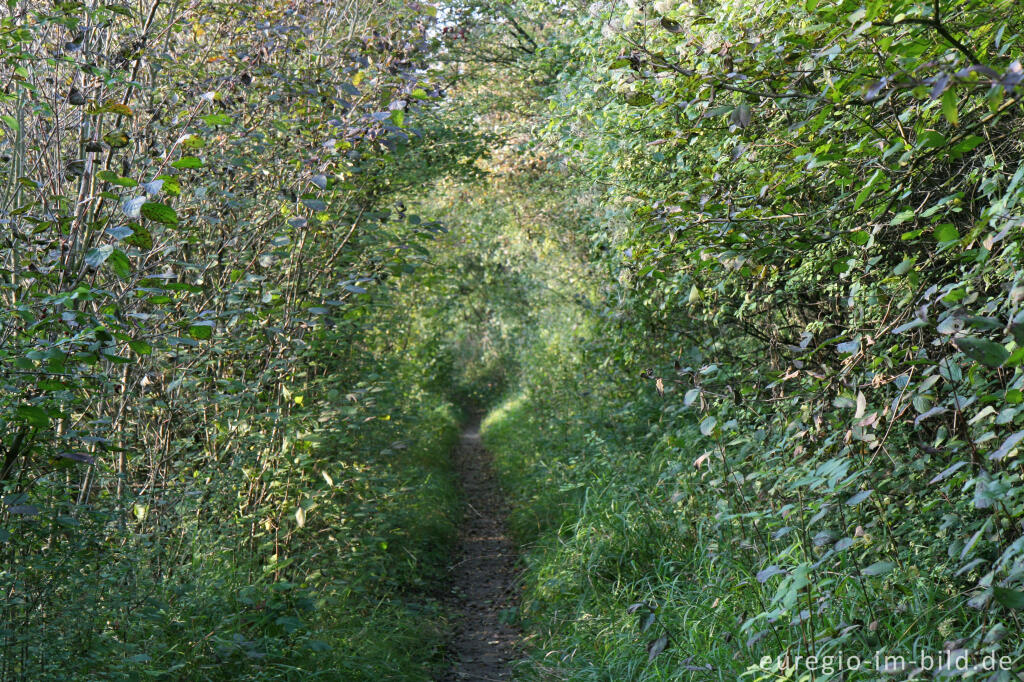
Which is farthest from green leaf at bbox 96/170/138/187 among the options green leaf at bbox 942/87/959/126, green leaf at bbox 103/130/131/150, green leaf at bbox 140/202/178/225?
green leaf at bbox 942/87/959/126

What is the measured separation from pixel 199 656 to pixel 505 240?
12.4m

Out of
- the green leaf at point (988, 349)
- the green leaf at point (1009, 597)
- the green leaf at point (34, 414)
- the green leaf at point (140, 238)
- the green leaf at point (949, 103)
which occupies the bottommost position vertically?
the green leaf at point (1009, 597)

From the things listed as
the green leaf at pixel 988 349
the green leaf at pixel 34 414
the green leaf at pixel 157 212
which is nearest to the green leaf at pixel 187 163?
the green leaf at pixel 157 212

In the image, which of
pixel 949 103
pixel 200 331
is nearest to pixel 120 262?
pixel 200 331

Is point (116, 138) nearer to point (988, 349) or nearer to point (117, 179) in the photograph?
point (117, 179)

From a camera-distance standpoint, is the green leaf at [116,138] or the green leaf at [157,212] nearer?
the green leaf at [157,212]

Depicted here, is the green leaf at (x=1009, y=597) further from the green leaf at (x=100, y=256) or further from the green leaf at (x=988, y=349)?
the green leaf at (x=100, y=256)

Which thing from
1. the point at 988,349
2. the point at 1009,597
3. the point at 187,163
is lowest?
the point at 1009,597

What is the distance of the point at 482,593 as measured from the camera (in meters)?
7.50

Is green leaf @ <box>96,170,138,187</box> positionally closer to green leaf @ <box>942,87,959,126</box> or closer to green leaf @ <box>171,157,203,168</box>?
green leaf @ <box>171,157,203,168</box>

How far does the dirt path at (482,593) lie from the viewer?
581cm

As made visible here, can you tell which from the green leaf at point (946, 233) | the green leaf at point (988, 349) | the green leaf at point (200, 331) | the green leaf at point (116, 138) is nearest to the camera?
the green leaf at point (988, 349)

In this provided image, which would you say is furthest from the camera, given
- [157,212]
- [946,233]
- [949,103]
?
Answer: [157,212]

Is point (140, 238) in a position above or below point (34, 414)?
above
